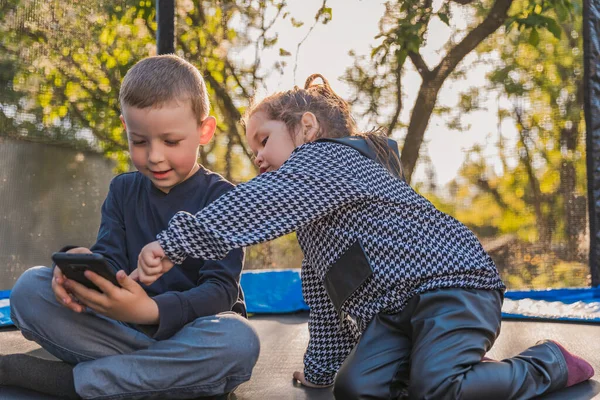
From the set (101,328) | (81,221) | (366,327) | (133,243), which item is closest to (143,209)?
(133,243)

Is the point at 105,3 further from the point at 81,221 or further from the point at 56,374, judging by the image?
the point at 56,374

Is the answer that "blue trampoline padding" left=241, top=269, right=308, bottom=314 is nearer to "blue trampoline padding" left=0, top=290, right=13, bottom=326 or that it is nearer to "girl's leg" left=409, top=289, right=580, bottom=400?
"blue trampoline padding" left=0, top=290, right=13, bottom=326

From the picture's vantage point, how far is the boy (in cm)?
103

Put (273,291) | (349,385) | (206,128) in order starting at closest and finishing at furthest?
(349,385), (206,128), (273,291)

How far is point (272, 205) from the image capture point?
3.40 feet

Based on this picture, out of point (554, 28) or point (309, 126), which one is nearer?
point (309, 126)

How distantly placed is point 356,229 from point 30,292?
0.56 metres

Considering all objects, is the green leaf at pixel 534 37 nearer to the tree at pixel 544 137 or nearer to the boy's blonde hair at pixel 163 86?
the tree at pixel 544 137

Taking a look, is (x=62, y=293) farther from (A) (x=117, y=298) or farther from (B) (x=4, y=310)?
(B) (x=4, y=310)

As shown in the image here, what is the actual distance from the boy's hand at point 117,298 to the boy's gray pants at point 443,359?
34 cm

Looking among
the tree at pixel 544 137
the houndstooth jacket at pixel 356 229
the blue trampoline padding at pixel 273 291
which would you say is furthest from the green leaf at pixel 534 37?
the houndstooth jacket at pixel 356 229

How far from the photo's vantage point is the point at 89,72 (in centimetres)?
241

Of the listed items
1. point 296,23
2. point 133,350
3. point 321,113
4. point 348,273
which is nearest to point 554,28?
point 296,23

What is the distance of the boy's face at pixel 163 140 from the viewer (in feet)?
3.87
